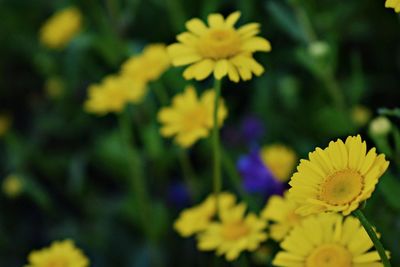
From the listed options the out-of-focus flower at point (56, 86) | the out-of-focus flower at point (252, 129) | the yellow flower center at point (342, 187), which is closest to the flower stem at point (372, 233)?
the yellow flower center at point (342, 187)

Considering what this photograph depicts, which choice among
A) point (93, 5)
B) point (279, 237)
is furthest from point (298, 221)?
point (93, 5)

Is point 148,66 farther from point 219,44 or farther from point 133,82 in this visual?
point 219,44

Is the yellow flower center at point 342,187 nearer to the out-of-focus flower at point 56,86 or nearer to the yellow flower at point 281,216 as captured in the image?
the yellow flower at point 281,216

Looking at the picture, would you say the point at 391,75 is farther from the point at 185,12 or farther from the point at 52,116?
the point at 52,116

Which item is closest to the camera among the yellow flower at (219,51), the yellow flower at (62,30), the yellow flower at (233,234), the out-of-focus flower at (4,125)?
the yellow flower at (219,51)

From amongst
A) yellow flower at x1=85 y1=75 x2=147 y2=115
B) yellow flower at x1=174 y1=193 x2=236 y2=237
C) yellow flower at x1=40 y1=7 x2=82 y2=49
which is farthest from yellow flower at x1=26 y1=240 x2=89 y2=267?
yellow flower at x1=40 y1=7 x2=82 y2=49

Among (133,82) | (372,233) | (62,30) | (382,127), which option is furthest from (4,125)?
(372,233)

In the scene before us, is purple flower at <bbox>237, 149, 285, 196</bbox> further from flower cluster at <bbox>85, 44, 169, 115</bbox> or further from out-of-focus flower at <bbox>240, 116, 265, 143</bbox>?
flower cluster at <bbox>85, 44, 169, 115</bbox>
